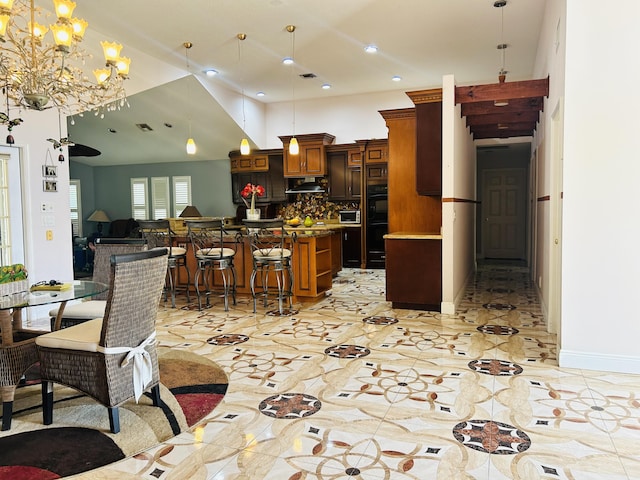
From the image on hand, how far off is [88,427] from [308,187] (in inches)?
290

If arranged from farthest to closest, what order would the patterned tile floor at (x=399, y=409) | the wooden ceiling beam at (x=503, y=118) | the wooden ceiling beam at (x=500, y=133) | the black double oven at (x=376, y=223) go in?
the black double oven at (x=376, y=223) → the wooden ceiling beam at (x=500, y=133) → the wooden ceiling beam at (x=503, y=118) → the patterned tile floor at (x=399, y=409)

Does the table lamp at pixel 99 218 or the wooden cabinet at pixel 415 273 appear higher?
the table lamp at pixel 99 218

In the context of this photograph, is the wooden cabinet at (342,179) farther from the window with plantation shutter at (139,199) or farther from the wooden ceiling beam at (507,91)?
the window with plantation shutter at (139,199)

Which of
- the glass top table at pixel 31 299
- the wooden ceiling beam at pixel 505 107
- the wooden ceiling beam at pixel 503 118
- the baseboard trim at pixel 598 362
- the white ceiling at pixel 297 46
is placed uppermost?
the white ceiling at pixel 297 46

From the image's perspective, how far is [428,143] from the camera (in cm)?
529

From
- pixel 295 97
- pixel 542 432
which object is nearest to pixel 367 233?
pixel 295 97

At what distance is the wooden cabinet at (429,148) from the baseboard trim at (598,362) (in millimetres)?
2447

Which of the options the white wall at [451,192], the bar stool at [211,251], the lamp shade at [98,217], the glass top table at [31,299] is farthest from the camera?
the lamp shade at [98,217]

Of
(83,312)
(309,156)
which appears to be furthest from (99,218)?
(83,312)

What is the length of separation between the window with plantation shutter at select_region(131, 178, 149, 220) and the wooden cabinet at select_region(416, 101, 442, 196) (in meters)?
7.82

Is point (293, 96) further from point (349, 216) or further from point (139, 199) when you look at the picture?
point (139, 199)

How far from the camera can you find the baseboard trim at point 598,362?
3.25 metres

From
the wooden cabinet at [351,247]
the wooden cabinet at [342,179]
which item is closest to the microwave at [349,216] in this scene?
the wooden cabinet at [351,247]

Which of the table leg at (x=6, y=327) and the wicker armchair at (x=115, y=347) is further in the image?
the table leg at (x=6, y=327)
